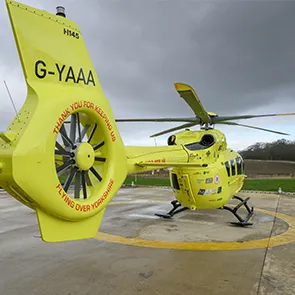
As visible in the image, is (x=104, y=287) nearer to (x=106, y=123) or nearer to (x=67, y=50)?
(x=106, y=123)

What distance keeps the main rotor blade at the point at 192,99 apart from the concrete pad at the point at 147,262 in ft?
11.4

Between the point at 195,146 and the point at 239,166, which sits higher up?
the point at 195,146

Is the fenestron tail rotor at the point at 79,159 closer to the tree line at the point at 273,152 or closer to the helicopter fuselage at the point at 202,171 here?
the helicopter fuselage at the point at 202,171

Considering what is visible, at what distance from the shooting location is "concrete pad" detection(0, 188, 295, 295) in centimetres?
518

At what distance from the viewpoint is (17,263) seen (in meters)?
6.30

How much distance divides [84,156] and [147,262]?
11.0 feet

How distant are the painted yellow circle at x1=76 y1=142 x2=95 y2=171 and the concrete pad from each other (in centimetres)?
233

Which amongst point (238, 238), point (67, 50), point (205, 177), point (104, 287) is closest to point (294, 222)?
point (238, 238)

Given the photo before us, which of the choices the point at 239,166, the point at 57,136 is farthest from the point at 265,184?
the point at 57,136

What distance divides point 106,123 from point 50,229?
167 centimetres

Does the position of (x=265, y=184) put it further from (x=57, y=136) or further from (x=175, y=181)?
(x=57, y=136)

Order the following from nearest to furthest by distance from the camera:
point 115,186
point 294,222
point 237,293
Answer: point 115,186, point 237,293, point 294,222

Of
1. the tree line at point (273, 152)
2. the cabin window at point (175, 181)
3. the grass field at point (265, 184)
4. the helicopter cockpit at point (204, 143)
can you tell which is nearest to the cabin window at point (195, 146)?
the helicopter cockpit at point (204, 143)

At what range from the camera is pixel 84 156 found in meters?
4.11
